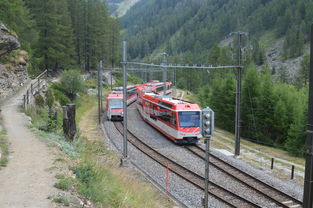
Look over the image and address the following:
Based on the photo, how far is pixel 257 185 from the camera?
15344 mm

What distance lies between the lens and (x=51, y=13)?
4434 cm

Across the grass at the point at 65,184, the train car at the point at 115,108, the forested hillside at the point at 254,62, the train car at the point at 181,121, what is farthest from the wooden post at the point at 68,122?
the train car at the point at 115,108

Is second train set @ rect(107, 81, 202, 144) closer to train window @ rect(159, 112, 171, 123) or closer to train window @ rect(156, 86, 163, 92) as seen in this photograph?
train window @ rect(159, 112, 171, 123)

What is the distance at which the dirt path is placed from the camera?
26.2 feet

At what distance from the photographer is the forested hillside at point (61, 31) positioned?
3422cm

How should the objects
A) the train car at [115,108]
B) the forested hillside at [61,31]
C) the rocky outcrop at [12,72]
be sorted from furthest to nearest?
1. the forested hillside at [61,31]
2. the train car at [115,108]
3. the rocky outcrop at [12,72]

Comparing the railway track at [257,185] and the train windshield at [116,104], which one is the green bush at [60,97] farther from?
the railway track at [257,185]

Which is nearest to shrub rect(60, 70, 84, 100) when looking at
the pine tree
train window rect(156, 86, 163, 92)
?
the pine tree

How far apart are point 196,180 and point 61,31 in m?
37.9

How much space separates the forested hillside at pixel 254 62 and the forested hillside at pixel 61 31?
21151 mm

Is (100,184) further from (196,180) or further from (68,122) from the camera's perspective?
(68,122)

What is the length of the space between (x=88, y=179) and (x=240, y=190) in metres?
7.79

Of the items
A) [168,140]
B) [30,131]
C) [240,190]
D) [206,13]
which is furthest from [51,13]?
[206,13]

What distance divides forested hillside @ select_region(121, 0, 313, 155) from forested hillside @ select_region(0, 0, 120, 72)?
2115cm
